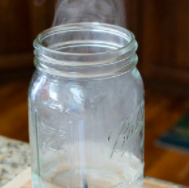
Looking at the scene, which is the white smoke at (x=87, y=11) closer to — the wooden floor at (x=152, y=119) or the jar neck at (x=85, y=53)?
the jar neck at (x=85, y=53)

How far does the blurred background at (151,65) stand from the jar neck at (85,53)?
1.23 m

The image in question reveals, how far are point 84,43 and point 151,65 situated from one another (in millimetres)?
1587

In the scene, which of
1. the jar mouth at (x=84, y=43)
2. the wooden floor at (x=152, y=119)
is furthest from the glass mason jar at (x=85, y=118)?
the wooden floor at (x=152, y=119)

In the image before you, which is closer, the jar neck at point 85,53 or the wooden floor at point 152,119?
the jar neck at point 85,53

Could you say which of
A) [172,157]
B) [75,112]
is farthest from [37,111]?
[172,157]

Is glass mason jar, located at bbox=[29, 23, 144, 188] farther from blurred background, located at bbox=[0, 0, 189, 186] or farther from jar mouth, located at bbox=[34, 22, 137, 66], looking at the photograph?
blurred background, located at bbox=[0, 0, 189, 186]

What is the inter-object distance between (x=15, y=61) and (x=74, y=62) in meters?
1.88

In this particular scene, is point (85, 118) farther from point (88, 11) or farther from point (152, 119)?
point (152, 119)

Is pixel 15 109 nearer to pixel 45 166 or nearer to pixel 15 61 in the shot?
pixel 15 61

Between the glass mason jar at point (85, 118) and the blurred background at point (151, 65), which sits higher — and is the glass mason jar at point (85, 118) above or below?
above

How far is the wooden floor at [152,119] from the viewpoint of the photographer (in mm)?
1700

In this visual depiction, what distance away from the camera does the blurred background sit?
6.20 ft

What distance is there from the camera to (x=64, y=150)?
566 millimetres

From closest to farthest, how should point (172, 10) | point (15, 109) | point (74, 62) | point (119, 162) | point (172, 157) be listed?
point (74, 62)
point (119, 162)
point (172, 157)
point (172, 10)
point (15, 109)
